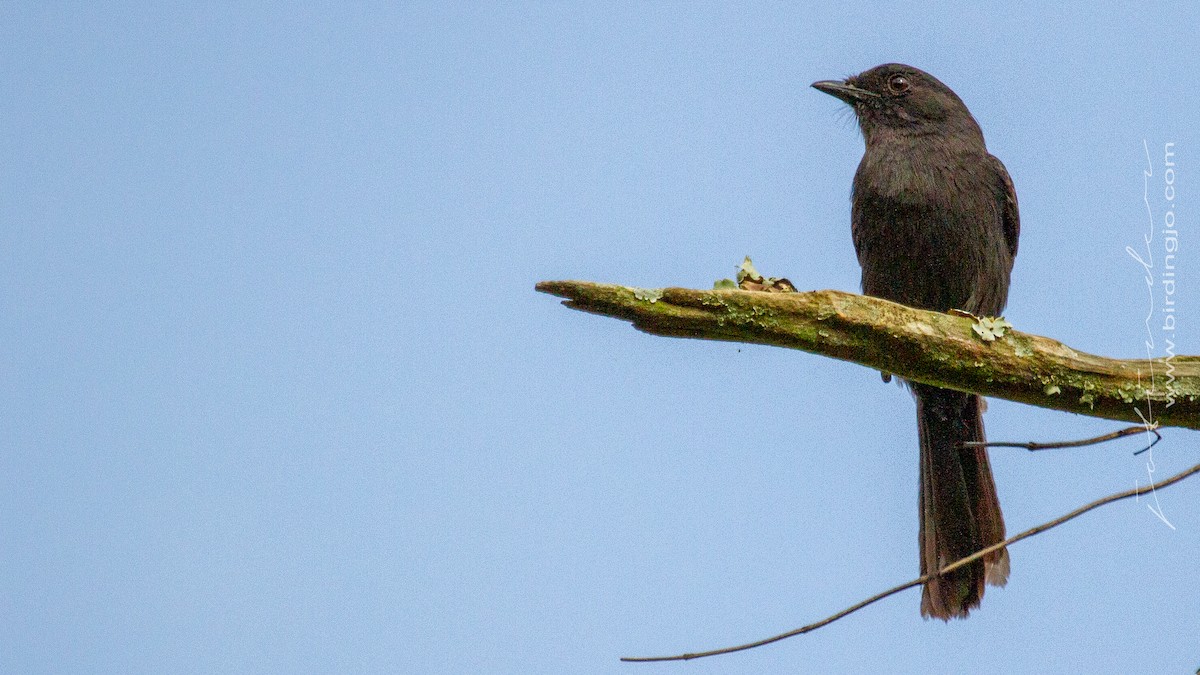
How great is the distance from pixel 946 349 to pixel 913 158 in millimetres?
2081

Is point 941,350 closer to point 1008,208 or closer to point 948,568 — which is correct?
point 948,568

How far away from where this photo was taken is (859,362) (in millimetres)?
3771

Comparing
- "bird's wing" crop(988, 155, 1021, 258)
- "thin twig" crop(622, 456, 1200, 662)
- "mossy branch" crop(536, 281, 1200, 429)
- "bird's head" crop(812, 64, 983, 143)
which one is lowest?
"thin twig" crop(622, 456, 1200, 662)

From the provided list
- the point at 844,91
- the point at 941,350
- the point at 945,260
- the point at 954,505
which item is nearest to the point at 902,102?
the point at 844,91

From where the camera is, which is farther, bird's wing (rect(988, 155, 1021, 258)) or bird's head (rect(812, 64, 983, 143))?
bird's head (rect(812, 64, 983, 143))

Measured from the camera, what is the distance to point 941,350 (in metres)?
3.74

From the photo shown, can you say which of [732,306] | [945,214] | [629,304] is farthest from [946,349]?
[945,214]

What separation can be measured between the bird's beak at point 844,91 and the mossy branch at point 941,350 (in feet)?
8.69

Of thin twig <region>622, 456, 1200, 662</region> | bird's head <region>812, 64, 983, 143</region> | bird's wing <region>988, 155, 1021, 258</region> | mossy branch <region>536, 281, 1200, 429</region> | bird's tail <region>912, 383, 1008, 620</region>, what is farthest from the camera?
bird's head <region>812, 64, 983, 143</region>

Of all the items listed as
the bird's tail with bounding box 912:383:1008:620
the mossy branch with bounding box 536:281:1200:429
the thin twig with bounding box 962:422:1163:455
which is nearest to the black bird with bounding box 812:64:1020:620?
the bird's tail with bounding box 912:383:1008:620

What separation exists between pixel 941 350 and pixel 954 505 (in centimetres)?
204

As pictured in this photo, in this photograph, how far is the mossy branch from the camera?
3578 millimetres

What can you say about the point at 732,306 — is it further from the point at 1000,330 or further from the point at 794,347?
the point at 1000,330

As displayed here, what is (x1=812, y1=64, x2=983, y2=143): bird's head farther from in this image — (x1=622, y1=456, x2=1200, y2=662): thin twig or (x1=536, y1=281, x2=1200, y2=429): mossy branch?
(x1=622, y1=456, x2=1200, y2=662): thin twig
